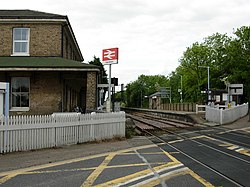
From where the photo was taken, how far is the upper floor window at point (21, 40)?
22344 millimetres

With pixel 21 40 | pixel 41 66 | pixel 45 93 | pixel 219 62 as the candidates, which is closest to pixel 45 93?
pixel 45 93

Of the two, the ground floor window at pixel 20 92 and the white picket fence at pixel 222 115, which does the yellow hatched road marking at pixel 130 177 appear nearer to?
the ground floor window at pixel 20 92

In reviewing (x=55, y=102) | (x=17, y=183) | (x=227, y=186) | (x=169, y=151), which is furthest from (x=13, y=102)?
(x=227, y=186)

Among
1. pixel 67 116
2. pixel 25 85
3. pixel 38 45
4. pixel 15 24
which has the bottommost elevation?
pixel 67 116

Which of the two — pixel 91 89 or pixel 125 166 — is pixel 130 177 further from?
pixel 91 89

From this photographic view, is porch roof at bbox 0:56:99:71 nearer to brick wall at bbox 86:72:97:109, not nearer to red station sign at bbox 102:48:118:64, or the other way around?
brick wall at bbox 86:72:97:109

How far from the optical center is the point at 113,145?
1371cm

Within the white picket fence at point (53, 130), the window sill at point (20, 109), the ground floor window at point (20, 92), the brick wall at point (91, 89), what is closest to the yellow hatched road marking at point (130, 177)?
the white picket fence at point (53, 130)

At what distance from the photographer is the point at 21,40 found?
2245cm

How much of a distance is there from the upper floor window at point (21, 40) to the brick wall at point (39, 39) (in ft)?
0.89

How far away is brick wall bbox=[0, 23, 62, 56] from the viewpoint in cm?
2211

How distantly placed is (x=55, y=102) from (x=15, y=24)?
6.18 m

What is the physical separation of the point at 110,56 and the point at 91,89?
2856 millimetres

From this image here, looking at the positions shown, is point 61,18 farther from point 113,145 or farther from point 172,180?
point 172,180
